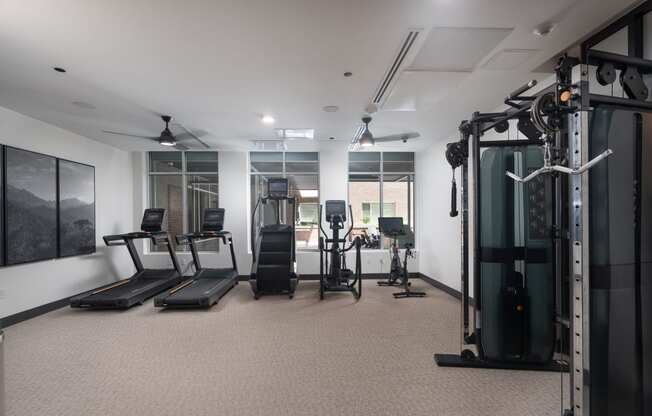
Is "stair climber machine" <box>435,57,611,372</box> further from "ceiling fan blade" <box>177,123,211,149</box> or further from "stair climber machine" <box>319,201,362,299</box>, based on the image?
"ceiling fan blade" <box>177,123,211,149</box>

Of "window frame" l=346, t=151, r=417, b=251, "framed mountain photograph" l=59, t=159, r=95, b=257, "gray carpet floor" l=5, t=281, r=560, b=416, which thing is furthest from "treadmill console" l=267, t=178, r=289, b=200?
"framed mountain photograph" l=59, t=159, r=95, b=257

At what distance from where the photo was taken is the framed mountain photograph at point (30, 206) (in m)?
3.99

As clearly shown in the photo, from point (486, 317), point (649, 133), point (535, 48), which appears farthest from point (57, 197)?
point (649, 133)

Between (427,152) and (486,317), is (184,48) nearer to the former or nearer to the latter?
(486,317)

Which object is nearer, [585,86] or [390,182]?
[585,86]

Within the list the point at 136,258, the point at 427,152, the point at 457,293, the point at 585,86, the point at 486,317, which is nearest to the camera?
the point at 585,86

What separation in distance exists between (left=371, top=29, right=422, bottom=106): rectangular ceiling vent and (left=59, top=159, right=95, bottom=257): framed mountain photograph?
17.1ft

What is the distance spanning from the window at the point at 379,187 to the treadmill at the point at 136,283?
4133 mm

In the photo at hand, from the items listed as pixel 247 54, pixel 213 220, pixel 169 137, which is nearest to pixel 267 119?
pixel 169 137

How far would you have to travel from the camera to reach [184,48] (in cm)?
254

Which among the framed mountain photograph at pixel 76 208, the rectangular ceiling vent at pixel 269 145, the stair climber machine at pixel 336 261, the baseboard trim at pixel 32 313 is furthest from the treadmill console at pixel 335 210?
the baseboard trim at pixel 32 313

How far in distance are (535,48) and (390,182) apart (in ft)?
15.0

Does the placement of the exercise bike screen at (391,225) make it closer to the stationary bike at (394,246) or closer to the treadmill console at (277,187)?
the stationary bike at (394,246)

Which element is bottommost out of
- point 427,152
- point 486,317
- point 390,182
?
point 486,317
